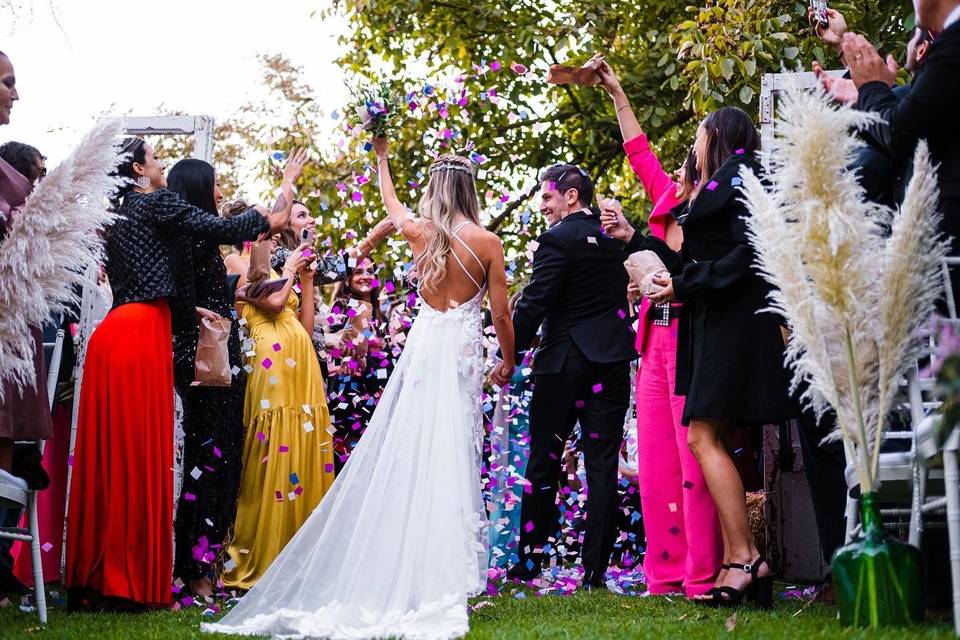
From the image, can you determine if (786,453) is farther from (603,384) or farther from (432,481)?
(432,481)

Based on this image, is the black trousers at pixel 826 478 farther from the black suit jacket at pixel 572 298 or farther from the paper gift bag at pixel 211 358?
the paper gift bag at pixel 211 358

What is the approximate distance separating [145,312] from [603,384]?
2.72m

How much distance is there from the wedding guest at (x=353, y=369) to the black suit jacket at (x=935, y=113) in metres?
4.15

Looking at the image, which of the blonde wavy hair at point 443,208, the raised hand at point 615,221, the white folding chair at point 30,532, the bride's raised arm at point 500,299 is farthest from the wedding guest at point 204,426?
the raised hand at point 615,221

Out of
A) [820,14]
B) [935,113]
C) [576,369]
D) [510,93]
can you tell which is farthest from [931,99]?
[510,93]

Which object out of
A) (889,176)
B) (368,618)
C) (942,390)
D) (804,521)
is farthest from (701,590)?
(942,390)

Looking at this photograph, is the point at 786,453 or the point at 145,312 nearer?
the point at 145,312

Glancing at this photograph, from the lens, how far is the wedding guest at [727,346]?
4812 millimetres

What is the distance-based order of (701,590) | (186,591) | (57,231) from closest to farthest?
1. (57,231)
2. (701,590)
3. (186,591)

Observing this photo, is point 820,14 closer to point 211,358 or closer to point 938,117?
point 938,117

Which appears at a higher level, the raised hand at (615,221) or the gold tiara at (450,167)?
the gold tiara at (450,167)

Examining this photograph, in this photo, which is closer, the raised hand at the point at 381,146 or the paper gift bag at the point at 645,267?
the paper gift bag at the point at 645,267

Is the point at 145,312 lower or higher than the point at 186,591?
higher

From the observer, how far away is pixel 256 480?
6.42 m
